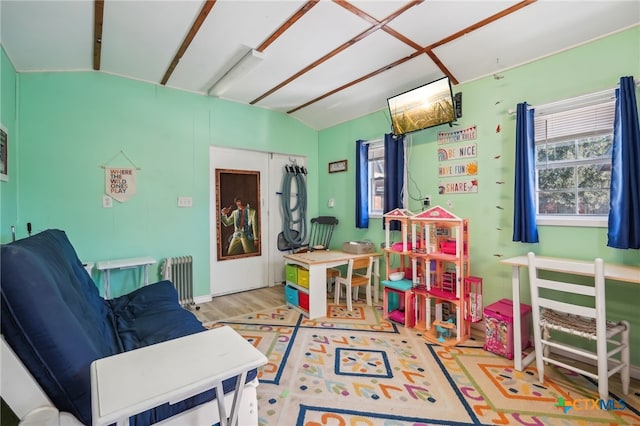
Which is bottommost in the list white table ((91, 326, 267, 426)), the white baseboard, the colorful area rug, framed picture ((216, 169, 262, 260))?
the colorful area rug

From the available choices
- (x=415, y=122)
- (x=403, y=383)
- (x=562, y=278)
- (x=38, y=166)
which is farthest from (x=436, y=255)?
(x=38, y=166)

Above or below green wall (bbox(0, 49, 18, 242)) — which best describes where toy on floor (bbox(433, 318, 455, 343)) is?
below

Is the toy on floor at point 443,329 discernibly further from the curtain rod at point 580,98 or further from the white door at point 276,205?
the white door at point 276,205

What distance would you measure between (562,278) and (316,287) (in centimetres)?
223

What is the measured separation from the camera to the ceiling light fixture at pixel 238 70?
272 cm

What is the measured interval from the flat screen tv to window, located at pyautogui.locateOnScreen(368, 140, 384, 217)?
618 mm

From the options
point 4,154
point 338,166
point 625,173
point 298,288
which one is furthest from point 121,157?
point 625,173

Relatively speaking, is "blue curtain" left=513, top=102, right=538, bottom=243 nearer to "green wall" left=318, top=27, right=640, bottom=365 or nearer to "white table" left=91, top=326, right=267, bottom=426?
"green wall" left=318, top=27, right=640, bottom=365

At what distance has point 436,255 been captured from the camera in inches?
109

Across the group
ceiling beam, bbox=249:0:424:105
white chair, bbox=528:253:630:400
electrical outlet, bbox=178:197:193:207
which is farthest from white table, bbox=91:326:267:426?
electrical outlet, bbox=178:197:193:207

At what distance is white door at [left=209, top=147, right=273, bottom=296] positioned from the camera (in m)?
4.01

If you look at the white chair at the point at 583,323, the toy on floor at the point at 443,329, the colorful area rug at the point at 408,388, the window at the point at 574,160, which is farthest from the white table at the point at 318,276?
the window at the point at 574,160

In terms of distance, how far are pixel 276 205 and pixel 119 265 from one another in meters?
2.21

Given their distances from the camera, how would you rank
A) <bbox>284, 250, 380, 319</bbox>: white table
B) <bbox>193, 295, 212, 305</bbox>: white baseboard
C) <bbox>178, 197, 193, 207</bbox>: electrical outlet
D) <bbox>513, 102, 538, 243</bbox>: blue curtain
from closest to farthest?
1. <bbox>513, 102, 538, 243</bbox>: blue curtain
2. <bbox>284, 250, 380, 319</bbox>: white table
3. <bbox>178, 197, 193, 207</bbox>: electrical outlet
4. <bbox>193, 295, 212, 305</bbox>: white baseboard
